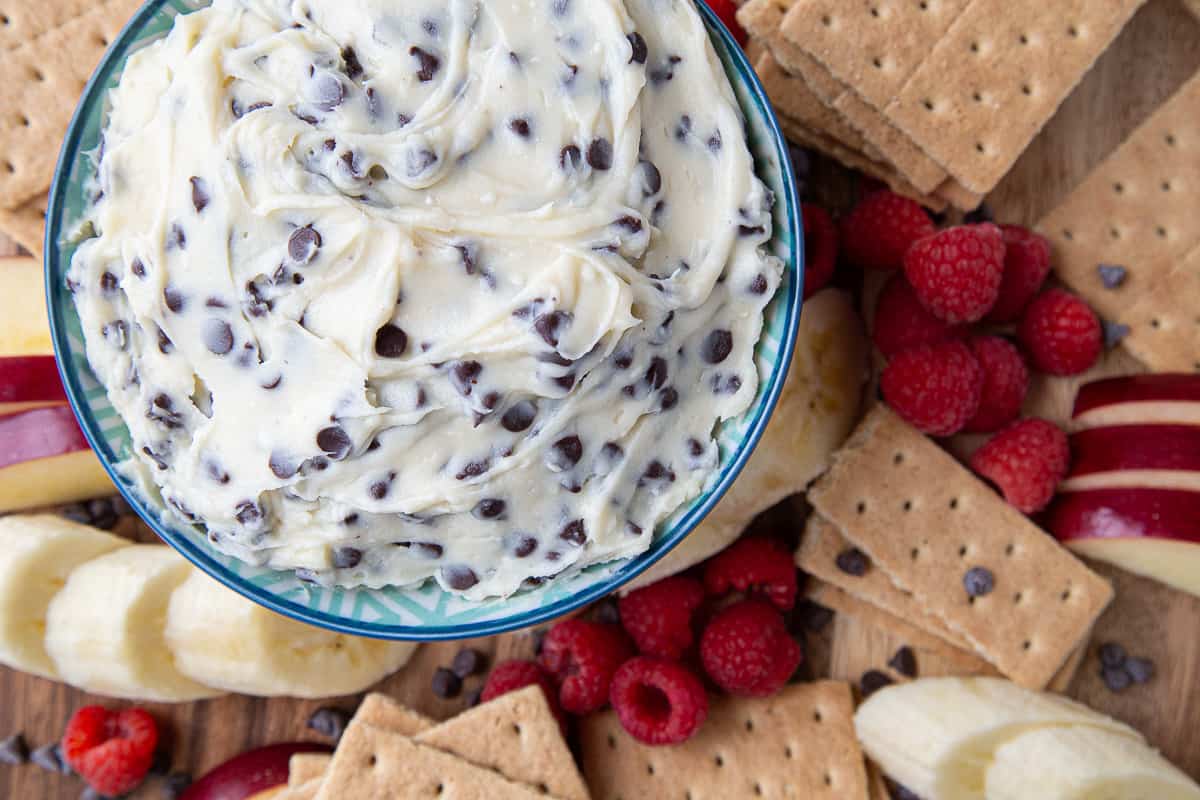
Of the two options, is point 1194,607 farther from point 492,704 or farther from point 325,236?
point 325,236

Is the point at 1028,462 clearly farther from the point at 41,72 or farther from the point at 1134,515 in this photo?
the point at 41,72

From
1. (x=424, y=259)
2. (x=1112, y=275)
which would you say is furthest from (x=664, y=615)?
(x=1112, y=275)

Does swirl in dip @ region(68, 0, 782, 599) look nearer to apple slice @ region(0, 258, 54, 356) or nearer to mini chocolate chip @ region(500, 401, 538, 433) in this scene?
mini chocolate chip @ region(500, 401, 538, 433)

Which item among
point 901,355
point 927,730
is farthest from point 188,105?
point 927,730

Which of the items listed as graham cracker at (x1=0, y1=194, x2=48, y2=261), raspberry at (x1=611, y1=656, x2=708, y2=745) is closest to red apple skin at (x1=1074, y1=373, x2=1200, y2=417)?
raspberry at (x1=611, y1=656, x2=708, y2=745)

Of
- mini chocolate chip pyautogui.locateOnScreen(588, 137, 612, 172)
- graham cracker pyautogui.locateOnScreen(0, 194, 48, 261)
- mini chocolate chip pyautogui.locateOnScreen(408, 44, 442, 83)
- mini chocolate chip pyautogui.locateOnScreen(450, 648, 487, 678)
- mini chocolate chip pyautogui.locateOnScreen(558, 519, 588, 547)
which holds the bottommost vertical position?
mini chocolate chip pyautogui.locateOnScreen(450, 648, 487, 678)

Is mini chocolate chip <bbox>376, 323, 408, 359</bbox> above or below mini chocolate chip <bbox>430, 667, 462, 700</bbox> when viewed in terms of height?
above

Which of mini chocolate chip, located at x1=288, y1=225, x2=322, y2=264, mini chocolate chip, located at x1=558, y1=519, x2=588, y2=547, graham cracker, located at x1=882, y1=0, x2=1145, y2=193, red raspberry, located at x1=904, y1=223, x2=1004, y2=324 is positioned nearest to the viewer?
mini chocolate chip, located at x1=288, y1=225, x2=322, y2=264
